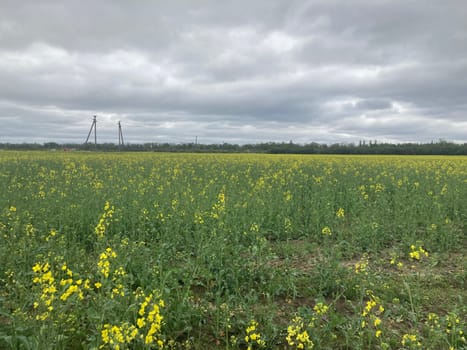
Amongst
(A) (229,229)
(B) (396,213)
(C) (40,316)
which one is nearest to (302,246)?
(A) (229,229)

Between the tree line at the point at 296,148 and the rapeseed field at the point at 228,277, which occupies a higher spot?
the tree line at the point at 296,148

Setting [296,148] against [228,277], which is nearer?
[228,277]

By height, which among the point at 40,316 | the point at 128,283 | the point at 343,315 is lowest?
the point at 343,315

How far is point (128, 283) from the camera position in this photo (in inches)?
149

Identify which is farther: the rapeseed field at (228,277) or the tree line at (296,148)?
the tree line at (296,148)

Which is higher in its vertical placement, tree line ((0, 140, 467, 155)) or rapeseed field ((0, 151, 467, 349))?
tree line ((0, 140, 467, 155))

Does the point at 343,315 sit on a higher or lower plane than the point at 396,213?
lower

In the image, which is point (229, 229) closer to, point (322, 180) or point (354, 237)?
point (354, 237)

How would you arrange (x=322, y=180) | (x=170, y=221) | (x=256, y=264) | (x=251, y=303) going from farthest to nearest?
(x=322, y=180) < (x=170, y=221) < (x=256, y=264) < (x=251, y=303)

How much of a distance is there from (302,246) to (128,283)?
10.7ft

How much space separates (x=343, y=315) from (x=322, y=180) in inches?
335

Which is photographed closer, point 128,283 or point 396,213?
point 128,283

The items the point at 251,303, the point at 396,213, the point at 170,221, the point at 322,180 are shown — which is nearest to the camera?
the point at 251,303

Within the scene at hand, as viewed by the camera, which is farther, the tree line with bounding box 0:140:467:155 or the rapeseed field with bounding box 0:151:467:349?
the tree line with bounding box 0:140:467:155
